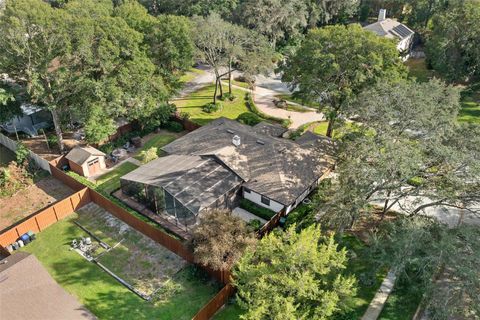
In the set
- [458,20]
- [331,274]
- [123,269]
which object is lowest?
[123,269]

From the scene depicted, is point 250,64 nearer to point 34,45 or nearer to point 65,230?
point 34,45

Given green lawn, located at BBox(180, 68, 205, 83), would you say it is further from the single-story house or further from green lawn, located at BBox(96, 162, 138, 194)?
the single-story house

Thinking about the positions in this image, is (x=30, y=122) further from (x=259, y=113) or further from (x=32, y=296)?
(x=259, y=113)

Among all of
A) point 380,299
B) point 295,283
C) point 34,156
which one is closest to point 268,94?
point 34,156

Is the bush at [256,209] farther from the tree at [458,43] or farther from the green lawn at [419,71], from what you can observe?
the green lawn at [419,71]

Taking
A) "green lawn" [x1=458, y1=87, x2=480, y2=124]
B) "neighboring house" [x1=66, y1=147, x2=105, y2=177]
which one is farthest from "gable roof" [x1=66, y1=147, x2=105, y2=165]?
"green lawn" [x1=458, y1=87, x2=480, y2=124]

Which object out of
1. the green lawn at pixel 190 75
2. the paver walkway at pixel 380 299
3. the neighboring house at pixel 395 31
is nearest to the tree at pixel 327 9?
the neighboring house at pixel 395 31

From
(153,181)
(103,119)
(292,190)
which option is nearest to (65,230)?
(153,181)
